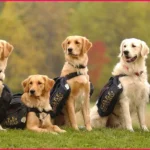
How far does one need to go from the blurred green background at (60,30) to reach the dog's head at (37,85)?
69.9 feet

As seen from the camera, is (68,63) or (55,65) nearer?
(68,63)

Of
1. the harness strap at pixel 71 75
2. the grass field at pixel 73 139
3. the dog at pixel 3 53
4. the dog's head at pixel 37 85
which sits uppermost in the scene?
the dog at pixel 3 53

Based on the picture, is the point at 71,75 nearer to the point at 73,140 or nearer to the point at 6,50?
the point at 6,50

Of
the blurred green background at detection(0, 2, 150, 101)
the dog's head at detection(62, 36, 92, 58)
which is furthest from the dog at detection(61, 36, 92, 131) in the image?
the blurred green background at detection(0, 2, 150, 101)

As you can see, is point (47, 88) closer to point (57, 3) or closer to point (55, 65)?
point (55, 65)

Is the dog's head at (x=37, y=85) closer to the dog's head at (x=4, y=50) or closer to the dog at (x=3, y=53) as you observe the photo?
the dog at (x=3, y=53)

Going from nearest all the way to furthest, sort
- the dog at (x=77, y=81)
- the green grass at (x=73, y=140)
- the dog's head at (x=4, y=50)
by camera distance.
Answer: the green grass at (x=73, y=140) < the dog's head at (x=4, y=50) < the dog at (x=77, y=81)

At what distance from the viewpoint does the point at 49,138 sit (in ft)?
21.6

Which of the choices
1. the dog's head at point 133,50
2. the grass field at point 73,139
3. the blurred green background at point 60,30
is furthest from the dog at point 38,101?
the blurred green background at point 60,30

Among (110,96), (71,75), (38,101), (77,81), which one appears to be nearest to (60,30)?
(110,96)

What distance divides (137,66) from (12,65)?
2151cm

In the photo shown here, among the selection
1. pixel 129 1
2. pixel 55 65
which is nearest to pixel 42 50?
pixel 55 65

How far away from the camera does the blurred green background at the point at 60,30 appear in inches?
1161

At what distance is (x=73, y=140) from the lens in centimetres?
657
